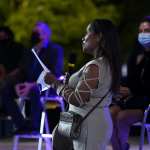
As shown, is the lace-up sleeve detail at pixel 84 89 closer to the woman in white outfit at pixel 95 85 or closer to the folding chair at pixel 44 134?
the woman in white outfit at pixel 95 85

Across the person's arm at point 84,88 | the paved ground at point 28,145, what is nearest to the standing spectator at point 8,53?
the paved ground at point 28,145

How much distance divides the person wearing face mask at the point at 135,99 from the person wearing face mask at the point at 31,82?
116cm

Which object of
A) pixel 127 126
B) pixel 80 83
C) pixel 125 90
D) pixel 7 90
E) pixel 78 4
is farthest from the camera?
pixel 78 4

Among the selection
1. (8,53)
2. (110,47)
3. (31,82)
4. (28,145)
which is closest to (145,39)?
(110,47)

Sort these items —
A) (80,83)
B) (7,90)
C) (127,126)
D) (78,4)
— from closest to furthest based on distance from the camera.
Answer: (80,83)
(127,126)
(7,90)
(78,4)

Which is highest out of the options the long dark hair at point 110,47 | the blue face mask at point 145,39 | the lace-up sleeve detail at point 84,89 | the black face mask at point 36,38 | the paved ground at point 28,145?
the black face mask at point 36,38

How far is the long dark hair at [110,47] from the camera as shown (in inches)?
202

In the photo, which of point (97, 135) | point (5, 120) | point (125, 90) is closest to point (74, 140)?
point (97, 135)

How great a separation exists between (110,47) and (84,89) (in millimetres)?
427

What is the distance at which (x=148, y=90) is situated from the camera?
A: 711 cm

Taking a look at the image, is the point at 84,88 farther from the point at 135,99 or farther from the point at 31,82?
the point at 31,82

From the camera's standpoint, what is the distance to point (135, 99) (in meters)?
7.02

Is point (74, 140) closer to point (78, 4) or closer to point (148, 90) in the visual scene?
point (148, 90)

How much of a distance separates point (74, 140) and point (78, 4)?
10108mm
